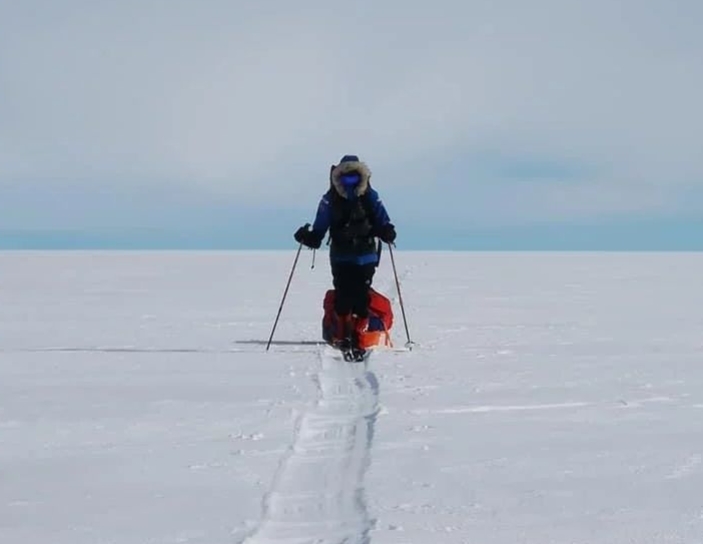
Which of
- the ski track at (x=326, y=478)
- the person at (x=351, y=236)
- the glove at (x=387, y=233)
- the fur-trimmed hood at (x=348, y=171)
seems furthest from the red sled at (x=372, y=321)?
the ski track at (x=326, y=478)

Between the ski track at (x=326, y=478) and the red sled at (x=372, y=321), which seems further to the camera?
the red sled at (x=372, y=321)

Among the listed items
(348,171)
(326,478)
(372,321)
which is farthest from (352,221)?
(326,478)

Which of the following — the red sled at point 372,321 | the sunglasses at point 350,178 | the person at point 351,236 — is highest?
the sunglasses at point 350,178

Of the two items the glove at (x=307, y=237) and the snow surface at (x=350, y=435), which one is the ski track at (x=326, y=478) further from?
the glove at (x=307, y=237)

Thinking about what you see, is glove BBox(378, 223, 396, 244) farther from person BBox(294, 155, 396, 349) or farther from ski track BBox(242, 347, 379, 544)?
ski track BBox(242, 347, 379, 544)

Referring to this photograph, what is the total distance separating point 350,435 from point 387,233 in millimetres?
3510

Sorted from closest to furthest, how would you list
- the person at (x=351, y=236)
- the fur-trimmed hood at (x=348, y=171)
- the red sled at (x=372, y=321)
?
the fur-trimmed hood at (x=348, y=171) → the person at (x=351, y=236) → the red sled at (x=372, y=321)

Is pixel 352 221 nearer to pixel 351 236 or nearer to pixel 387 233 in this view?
pixel 351 236

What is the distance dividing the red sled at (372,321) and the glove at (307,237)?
406 millimetres

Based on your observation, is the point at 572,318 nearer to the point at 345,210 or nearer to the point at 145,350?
the point at 345,210

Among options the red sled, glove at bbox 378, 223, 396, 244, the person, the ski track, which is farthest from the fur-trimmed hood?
the ski track

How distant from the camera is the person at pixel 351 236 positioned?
28.2ft

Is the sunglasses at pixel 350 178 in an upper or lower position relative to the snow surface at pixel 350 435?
upper

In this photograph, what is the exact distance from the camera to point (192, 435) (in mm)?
5273
